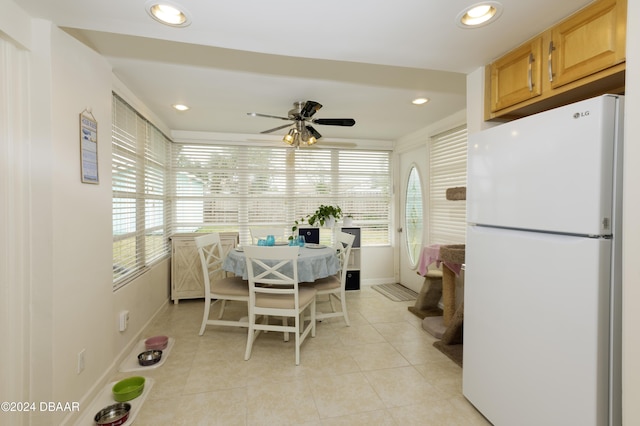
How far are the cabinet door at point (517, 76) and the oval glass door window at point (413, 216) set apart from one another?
248 centimetres

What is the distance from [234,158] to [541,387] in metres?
4.17

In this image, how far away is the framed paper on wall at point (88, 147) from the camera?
1.92 m

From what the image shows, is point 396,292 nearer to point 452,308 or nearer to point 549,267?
point 452,308

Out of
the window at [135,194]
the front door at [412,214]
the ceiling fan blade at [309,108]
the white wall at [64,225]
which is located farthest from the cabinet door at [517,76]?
the window at [135,194]

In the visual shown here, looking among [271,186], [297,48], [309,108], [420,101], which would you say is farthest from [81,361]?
[420,101]

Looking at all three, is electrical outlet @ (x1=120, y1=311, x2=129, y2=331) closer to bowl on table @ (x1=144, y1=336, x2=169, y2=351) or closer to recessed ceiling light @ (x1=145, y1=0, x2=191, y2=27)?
bowl on table @ (x1=144, y1=336, x2=169, y2=351)

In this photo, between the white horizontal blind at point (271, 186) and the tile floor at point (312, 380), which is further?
the white horizontal blind at point (271, 186)

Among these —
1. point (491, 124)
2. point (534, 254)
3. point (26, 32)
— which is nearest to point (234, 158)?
point (26, 32)

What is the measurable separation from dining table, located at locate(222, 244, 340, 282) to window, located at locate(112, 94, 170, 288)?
873 millimetres

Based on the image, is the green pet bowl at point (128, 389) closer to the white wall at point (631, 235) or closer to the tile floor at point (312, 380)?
the tile floor at point (312, 380)

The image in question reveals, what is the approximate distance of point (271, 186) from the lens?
4680mm

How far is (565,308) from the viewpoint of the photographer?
4.39ft

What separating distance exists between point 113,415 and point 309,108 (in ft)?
8.87

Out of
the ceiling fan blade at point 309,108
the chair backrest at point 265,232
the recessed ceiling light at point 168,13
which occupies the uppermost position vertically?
the recessed ceiling light at point 168,13
